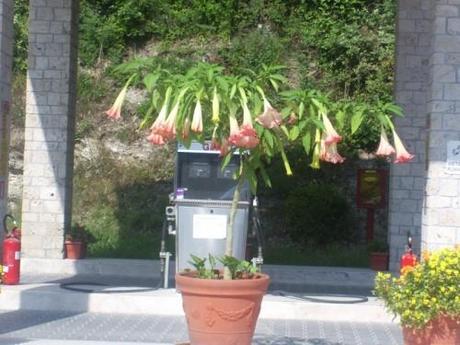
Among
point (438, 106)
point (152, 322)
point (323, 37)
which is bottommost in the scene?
point (152, 322)

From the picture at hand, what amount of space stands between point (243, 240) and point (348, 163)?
932cm

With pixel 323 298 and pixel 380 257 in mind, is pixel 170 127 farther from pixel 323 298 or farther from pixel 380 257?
pixel 380 257

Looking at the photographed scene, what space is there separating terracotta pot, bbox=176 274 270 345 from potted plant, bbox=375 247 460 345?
1262mm

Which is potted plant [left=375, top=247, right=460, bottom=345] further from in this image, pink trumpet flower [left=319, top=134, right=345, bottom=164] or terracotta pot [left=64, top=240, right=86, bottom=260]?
terracotta pot [left=64, top=240, right=86, bottom=260]

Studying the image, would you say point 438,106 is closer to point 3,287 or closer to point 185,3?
point 3,287

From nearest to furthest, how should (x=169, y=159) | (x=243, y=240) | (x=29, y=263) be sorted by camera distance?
(x=243, y=240) < (x=29, y=263) < (x=169, y=159)

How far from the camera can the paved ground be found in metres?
10.4

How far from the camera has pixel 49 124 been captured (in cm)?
1571

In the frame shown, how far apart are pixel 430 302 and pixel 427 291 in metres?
0.14

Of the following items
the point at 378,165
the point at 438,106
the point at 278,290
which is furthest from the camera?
the point at 378,165

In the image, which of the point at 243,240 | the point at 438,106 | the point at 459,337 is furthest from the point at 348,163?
the point at 459,337

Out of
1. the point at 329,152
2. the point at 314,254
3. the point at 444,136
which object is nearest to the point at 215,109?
the point at 329,152

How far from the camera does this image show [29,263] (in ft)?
51.1

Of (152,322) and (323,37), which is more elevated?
(323,37)
